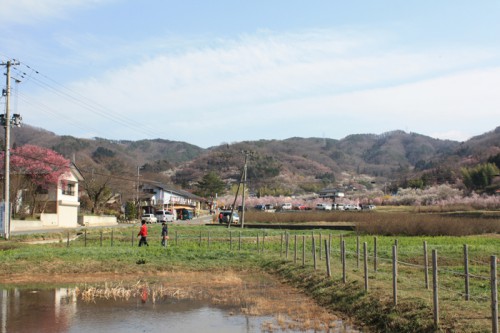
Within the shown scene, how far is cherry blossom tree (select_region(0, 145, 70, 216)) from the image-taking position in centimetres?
5291

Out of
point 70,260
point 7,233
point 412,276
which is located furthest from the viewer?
point 7,233

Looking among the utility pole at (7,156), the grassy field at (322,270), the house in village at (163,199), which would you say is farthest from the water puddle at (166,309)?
the house in village at (163,199)

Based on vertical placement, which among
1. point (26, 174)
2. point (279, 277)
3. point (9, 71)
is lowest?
point (279, 277)

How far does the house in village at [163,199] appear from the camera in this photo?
9762 centimetres

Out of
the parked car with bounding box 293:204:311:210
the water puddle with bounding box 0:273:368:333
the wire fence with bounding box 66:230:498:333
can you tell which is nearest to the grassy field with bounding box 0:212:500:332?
the wire fence with bounding box 66:230:498:333

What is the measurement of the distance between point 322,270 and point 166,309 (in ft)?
21.6

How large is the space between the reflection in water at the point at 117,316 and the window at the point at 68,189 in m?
43.1

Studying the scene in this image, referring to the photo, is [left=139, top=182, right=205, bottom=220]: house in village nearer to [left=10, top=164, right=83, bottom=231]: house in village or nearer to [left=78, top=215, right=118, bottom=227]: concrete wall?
[left=78, top=215, right=118, bottom=227]: concrete wall

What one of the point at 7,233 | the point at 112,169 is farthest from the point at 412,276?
the point at 112,169

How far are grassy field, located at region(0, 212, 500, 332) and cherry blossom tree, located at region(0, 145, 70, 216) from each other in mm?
14158

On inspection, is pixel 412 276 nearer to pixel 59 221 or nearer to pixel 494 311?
pixel 494 311

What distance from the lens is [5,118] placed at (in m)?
36.3

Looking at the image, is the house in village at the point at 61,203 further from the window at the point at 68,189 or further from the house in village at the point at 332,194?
the house in village at the point at 332,194

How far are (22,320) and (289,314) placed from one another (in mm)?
6837
